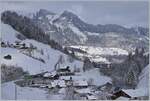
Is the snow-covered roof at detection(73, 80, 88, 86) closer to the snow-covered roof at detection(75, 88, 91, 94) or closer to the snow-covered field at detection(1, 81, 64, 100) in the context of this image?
the snow-covered roof at detection(75, 88, 91, 94)

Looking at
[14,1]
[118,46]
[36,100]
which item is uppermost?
[14,1]

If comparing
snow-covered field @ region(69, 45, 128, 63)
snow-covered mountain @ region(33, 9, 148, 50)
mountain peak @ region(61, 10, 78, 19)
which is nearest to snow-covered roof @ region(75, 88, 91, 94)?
snow-covered field @ region(69, 45, 128, 63)

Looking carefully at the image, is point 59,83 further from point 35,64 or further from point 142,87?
point 142,87

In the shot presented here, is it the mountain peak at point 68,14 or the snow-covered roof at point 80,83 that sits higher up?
the mountain peak at point 68,14

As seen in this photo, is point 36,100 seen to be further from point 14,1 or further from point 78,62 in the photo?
point 14,1

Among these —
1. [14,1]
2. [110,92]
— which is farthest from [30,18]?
[110,92]

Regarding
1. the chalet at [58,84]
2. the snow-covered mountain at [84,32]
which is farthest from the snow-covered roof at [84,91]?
the snow-covered mountain at [84,32]

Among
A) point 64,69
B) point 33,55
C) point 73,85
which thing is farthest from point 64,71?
point 33,55

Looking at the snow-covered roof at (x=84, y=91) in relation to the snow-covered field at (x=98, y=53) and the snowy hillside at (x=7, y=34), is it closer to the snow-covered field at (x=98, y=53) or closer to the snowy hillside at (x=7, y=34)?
the snow-covered field at (x=98, y=53)
